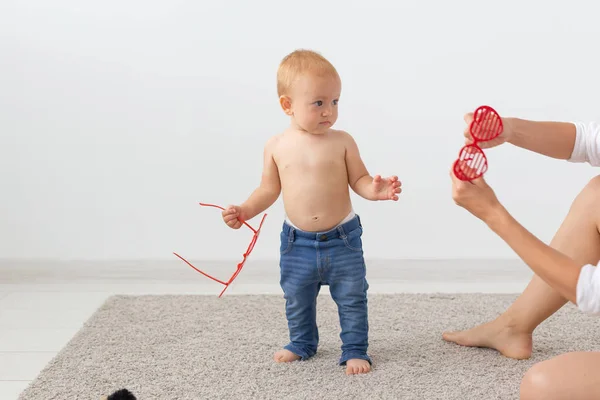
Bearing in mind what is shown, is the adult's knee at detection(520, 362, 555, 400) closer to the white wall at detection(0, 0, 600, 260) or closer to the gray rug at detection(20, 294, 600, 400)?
the gray rug at detection(20, 294, 600, 400)

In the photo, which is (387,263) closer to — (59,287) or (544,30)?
(544,30)

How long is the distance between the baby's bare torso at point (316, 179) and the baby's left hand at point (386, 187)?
0.09 m

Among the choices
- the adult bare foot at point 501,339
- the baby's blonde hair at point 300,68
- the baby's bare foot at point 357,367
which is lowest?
the baby's bare foot at point 357,367

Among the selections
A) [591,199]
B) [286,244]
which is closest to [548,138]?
[591,199]

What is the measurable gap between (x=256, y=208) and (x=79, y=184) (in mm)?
891

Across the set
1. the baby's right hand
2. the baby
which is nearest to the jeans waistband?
the baby

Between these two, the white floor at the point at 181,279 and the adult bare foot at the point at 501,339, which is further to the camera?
the white floor at the point at 181,279

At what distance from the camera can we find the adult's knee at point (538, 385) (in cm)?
126

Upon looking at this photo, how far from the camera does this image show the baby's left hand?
1.52 m

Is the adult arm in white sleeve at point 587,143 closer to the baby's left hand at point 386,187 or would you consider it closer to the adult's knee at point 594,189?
the adult's knee at point 594,189

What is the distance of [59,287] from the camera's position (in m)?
2.35

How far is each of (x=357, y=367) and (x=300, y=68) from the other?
58 centimetres

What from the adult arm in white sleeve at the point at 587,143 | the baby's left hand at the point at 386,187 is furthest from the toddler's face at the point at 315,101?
the adult arm in white sleeve at the point at 587,143

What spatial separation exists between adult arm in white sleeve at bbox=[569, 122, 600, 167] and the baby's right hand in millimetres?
616
